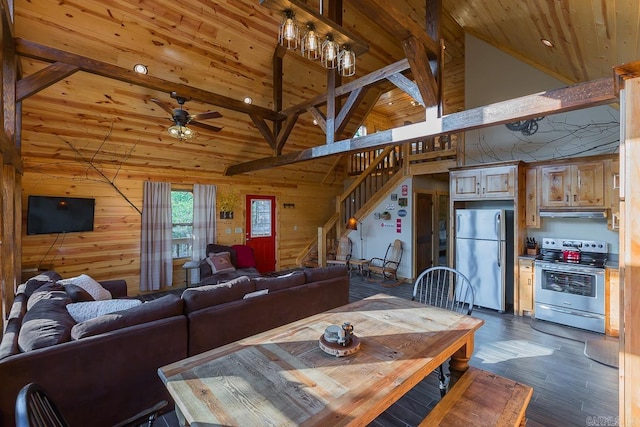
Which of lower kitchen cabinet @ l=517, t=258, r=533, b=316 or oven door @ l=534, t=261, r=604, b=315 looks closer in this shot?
oven door @ l=534, t=261, r=604, b=315

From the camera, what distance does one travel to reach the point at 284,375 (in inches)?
55.8

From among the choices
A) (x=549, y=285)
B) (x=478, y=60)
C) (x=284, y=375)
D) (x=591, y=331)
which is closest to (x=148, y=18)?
(x=284, y=375)

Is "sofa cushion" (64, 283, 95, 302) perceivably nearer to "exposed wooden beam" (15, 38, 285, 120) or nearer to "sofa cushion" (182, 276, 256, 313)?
"sofa cushion" (182, 276, 256, 313)

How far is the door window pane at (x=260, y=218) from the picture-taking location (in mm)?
7324

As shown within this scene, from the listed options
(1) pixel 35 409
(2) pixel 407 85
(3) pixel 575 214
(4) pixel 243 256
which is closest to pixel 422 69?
(2) pixel 407 85

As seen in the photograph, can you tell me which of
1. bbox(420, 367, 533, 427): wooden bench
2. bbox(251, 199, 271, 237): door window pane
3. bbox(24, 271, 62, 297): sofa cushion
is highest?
bbox(251, 199, 271, 237): door window pane

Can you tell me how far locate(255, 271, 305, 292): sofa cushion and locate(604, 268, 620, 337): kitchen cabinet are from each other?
3.86 meters

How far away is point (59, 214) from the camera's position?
15.1 feet

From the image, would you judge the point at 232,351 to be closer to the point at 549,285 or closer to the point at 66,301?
the point at 66,301

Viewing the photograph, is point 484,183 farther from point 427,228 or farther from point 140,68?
point 140,68

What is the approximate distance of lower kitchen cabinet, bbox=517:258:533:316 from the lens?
4.30 m

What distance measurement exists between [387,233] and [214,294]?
500cm

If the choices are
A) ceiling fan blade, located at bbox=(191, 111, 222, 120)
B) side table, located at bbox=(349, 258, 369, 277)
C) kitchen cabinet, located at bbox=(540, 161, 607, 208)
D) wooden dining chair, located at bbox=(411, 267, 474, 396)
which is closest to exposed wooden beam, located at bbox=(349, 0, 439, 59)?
wooden dining chair, located at bbox=(411, 267, 474, 396)

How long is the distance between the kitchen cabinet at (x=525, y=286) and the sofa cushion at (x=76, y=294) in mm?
5606
